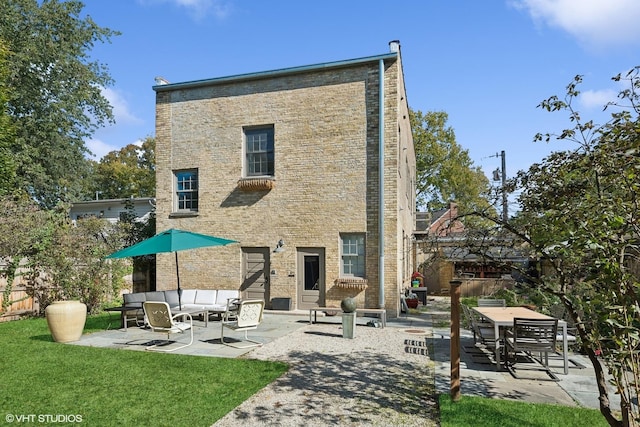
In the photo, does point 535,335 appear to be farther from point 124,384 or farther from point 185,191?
point 185,191

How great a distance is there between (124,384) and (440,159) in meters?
31.0

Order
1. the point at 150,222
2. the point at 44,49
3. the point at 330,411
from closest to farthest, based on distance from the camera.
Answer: the point at 330,411 → the point at 150,222 → the point at 44,49

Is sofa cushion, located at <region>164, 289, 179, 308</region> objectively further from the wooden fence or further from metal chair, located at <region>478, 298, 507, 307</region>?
metal chair, located at <region>478, 298, 507, 307</region>

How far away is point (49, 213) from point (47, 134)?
1283 cm

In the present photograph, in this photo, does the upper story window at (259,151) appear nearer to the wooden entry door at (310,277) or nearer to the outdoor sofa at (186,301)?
the wooden entry door at (310,277)

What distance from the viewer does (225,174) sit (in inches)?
586

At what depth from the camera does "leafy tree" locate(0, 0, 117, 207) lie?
2248 centimetres

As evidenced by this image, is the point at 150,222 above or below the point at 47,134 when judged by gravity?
below

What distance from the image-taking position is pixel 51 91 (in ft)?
80.5

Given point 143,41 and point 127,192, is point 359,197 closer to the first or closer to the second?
point 143,41

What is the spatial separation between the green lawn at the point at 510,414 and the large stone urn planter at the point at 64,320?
8.08 meters

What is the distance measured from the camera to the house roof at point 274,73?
43.3ft

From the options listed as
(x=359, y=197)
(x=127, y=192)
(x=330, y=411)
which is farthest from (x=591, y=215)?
(x=127, y=192)

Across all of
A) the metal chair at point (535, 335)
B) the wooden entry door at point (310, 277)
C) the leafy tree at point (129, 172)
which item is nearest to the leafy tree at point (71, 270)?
the wooden entry door at point (310, 277)
